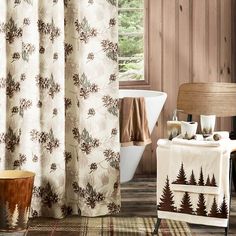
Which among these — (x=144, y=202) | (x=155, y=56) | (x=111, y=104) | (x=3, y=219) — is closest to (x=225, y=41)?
(x=155, y=56)

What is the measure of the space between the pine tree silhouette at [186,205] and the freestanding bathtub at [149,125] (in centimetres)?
136

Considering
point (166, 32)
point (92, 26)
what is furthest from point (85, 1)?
point (166, 32)

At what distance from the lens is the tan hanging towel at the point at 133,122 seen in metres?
4.55

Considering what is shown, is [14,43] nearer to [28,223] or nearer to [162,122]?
[28,223]

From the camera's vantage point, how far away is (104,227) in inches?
148

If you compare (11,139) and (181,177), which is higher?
(11,139)

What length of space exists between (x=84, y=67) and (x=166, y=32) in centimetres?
174

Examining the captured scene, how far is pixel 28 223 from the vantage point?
12.6ft

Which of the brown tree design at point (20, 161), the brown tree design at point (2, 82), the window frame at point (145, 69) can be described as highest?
the window frame at point (145, 69)

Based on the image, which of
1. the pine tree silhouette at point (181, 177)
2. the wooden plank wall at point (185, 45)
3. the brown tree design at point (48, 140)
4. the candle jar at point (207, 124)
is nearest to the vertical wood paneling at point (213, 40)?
the wooden plank wall at point (185, 45)

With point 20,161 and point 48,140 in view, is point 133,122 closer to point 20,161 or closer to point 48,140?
point 48,140

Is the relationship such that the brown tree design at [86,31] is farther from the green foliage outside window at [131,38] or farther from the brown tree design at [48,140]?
the green foliage outside window at [131,38]

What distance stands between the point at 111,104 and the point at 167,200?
755mm

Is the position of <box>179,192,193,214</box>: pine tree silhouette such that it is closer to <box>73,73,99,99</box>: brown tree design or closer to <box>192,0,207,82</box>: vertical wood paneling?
<box>73,73,99,99</box>: brown tree design
